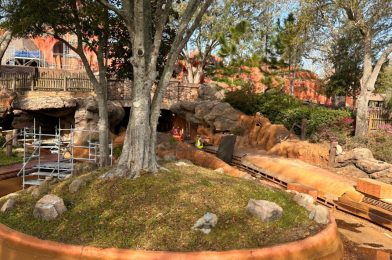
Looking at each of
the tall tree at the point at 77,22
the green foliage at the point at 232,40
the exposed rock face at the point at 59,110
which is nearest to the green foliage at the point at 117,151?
the tall tree at the point at 77,22

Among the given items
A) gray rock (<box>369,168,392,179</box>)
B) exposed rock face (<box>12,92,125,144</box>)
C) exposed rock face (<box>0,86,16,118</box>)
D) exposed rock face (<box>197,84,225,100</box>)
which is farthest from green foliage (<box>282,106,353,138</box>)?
exposed rock face (<box>0,86,16,118</box>)

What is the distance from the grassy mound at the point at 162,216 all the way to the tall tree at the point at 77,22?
168 inches

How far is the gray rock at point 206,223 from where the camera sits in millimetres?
6986

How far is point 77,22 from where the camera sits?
42.8 ft

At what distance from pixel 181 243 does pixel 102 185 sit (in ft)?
9.28

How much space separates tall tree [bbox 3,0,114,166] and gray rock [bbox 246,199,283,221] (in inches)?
243

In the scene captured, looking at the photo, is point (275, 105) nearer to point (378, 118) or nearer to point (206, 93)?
point (378, 118)

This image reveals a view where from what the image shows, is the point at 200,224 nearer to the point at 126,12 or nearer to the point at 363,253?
the point at 363,253

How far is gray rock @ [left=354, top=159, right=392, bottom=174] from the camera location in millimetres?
13415

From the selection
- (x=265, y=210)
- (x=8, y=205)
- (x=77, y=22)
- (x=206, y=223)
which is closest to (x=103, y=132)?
(x=77, y=22)

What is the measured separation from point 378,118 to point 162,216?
14457mm

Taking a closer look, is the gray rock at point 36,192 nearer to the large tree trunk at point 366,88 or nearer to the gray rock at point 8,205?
the gray rock at point 8,205

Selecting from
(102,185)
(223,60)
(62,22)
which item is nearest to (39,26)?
(62,22)

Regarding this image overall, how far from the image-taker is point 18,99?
21688 mm
